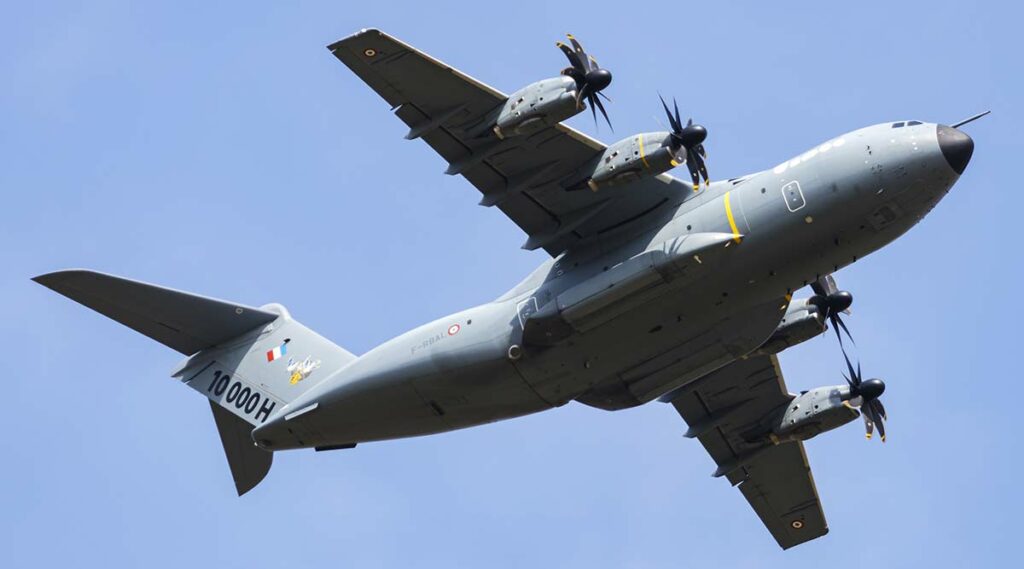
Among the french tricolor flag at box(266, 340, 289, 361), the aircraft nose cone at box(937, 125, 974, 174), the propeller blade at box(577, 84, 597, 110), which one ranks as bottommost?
the aircraft nose cone at box(937, 125, 974, 174)

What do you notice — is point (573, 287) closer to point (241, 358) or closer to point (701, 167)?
point (701, 167)

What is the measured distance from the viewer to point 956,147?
28922 mm

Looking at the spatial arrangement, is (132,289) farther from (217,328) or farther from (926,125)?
(926,125)

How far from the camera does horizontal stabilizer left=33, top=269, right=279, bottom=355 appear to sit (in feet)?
105

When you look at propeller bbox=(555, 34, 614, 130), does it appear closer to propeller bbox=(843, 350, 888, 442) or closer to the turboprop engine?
the turboprop engine

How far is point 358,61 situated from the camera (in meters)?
28.9

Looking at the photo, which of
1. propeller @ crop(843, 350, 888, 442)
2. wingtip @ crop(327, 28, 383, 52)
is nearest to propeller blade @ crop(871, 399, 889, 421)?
propeller @ crop(843, 350, 888, 442)

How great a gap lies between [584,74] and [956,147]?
682cm

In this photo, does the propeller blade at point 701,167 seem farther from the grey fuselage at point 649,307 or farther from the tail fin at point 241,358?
the tail fin at point 241,358

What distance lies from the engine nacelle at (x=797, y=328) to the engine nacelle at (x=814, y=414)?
89.7 inches

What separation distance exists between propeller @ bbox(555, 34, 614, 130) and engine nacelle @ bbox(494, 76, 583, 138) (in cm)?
13

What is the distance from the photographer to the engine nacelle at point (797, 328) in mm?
33281

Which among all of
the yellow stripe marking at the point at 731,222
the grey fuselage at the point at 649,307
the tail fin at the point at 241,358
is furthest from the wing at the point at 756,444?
the tail fin at the point at 241,358

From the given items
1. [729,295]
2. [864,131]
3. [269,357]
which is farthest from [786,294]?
[269,357]
